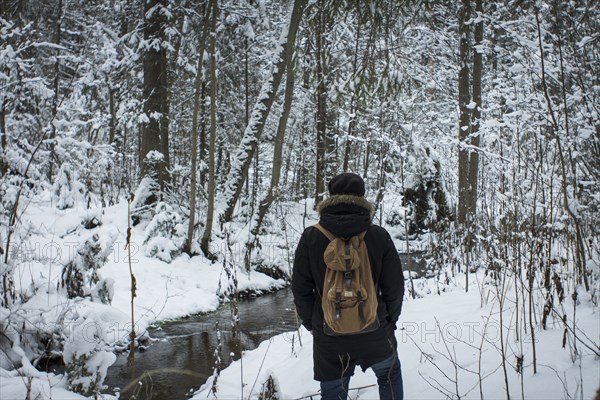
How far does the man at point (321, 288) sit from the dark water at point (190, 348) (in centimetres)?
143

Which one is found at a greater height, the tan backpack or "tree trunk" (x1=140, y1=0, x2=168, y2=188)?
"tree trunk" (x1=140, y1=0, x2=168, y2=188)

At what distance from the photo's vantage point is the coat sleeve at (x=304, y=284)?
2814mm

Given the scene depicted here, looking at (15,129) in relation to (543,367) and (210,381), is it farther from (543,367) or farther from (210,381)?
(543,367)

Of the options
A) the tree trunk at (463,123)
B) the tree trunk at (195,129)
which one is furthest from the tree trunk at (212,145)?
the tree trunk at (463,123)

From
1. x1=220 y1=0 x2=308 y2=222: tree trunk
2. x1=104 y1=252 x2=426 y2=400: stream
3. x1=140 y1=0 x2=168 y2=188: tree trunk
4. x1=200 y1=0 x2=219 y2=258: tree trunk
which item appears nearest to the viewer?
x1=104 y1=252 x2=426 y2=400: stream

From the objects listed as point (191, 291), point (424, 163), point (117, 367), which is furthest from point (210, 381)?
point (424, 163)

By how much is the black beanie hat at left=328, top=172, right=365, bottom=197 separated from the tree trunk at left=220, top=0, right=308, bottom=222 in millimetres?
7924

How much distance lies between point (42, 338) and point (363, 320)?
13.1 feet

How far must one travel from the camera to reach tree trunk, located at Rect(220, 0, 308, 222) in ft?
33.5

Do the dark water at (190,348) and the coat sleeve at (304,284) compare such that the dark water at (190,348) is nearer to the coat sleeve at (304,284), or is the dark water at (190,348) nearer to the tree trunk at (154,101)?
the coat sleeve at (304,284)

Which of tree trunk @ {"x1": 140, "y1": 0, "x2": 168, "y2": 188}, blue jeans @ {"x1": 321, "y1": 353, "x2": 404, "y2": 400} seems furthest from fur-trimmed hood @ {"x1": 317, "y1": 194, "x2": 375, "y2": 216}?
tree trunk @ {"x1": 140, "y1": 0, "x2": 168, "y2": 188}

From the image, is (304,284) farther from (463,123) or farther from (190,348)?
(463,123)

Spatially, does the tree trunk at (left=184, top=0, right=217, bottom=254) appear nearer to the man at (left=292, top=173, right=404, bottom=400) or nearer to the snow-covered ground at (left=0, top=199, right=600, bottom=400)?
the snow-covered ground at (left=0, top=199, right=600, bottom=400)

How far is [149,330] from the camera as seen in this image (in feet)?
22.4
